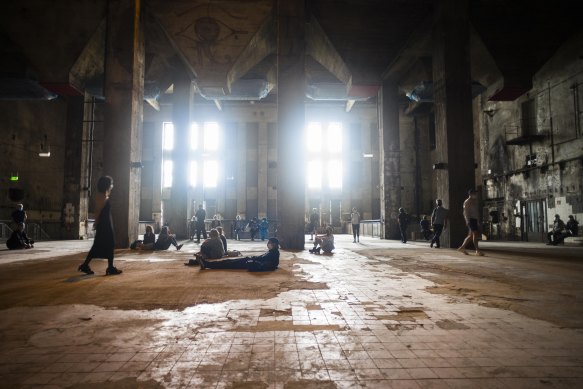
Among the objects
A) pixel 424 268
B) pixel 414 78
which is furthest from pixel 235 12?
pixel 424 268

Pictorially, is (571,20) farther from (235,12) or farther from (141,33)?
(141,33)

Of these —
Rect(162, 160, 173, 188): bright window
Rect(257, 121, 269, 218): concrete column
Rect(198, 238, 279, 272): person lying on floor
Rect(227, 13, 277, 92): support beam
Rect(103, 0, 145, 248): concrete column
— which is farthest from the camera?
Rect(162, 160, 173, 188): bright window

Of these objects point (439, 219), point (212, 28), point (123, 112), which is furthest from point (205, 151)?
point (439, 219)

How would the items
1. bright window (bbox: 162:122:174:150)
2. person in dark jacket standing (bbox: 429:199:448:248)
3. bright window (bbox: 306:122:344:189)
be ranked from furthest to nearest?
1. bright window (bbox: 306:122:344:189)
2. bright window (bbox: 162:122:174:150)
3. person in dark jacket standing (bbox: 429:199:448:248)

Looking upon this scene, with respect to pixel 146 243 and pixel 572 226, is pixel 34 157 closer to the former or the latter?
pixel 146 243

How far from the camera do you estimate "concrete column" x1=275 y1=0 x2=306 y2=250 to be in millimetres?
12133

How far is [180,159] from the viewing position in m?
17.5

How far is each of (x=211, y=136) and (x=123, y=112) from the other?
1794 cm

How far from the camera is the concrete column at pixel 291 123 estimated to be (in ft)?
39.8

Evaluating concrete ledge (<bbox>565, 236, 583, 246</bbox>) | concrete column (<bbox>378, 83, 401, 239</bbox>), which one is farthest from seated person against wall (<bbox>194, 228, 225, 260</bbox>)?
concrete ledge (<bbox>565, 236, 583, 246</bbox>)

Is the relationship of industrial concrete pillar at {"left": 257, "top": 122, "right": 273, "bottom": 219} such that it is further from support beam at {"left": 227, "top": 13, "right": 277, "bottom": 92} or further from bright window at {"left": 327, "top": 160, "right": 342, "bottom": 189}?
support beam at {"left": 227, "top": 13, "right": 277, "bottom": 92}

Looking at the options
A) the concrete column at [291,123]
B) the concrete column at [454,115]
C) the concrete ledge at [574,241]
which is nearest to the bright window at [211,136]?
the concrete column at [291,123]

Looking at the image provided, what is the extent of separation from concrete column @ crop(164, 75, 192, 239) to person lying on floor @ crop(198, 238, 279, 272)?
11191mm

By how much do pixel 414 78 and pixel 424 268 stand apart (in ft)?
47.5
